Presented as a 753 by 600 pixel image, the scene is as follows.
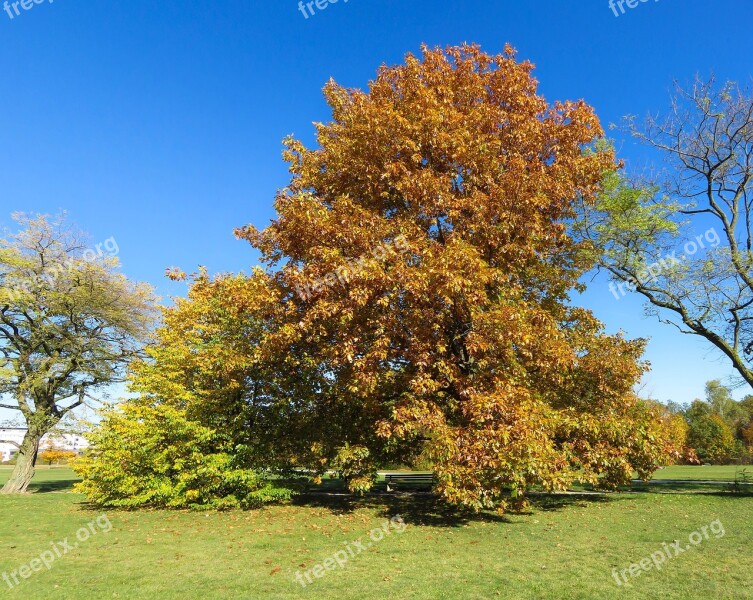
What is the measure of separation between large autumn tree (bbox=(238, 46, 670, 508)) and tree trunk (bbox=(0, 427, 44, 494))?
1801 cm

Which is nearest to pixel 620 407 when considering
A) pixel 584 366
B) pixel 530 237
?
pixel 584 366

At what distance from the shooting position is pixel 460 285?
8.86 meters

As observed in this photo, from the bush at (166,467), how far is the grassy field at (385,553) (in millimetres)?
579

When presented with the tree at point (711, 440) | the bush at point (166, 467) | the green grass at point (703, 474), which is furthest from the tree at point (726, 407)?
the bush at point (166, 467)

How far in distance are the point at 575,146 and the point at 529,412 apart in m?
7.02

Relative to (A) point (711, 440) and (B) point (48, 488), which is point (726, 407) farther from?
(B) point (48, 488)

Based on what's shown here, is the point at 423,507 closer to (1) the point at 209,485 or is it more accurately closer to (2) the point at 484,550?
(2) the point at 484,550

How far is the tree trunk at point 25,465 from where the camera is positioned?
73.0 feet

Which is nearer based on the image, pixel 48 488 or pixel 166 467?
pixel 166 467

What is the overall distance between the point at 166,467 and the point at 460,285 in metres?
10.2

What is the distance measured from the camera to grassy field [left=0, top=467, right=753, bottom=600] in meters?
6.00

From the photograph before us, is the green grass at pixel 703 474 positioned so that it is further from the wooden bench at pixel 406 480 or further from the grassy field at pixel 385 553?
the grassy field at pixel 385 553

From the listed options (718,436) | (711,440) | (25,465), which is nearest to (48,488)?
(25,465)

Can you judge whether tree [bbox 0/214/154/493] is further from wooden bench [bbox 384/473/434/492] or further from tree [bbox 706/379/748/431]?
tree [bbox 706/379/748/431]
